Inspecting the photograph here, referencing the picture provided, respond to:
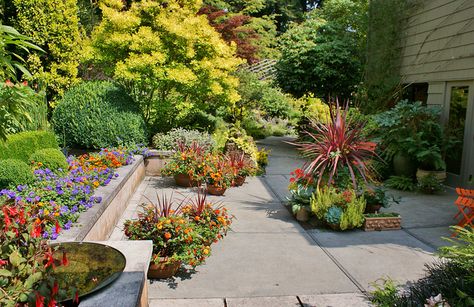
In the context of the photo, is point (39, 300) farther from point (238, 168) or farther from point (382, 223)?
point (238, 168)

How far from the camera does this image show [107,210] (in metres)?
4.32

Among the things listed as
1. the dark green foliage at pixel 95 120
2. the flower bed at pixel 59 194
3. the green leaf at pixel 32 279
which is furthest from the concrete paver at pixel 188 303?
the dark green foliage at pixel 95 120

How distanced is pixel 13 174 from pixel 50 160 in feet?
2.63

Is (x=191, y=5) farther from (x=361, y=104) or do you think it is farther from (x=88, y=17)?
(x=88, y=17)

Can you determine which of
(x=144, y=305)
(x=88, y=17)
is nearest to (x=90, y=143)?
(x=144, y=305)

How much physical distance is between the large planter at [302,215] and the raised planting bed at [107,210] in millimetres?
2396

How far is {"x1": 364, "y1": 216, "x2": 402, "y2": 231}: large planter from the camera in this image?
4848 millimetres

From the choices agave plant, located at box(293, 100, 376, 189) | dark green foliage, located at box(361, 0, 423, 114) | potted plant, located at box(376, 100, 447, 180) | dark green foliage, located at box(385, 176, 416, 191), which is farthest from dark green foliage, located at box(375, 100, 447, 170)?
agave plant, located at box(293, 100, 376, 189)

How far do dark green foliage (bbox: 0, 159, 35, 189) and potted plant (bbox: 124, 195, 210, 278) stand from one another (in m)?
1.60

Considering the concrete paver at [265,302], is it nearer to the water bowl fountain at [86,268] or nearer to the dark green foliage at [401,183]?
the water bowl fountain at [86,268]

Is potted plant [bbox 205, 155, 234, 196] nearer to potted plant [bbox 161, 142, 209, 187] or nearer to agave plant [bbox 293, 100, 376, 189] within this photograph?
potted plant [bbox 161, 142, 209, 187]

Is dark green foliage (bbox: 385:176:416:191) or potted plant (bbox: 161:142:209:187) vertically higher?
potted plant (bbox: 161:142:209:187)

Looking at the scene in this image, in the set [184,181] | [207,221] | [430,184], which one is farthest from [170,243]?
[430,184]

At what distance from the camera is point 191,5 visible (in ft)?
28.4
